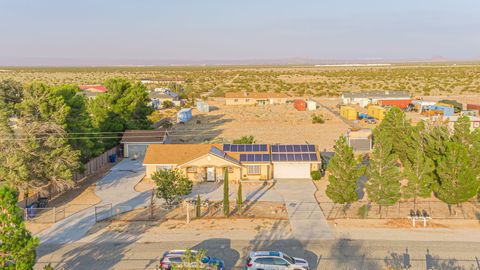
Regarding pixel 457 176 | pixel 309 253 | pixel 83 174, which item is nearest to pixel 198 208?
pixel 309 253

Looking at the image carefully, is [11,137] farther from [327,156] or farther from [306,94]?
[306,94]

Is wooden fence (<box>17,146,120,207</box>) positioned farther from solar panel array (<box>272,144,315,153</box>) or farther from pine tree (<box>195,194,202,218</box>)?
solar panel array (<box>272,144,315,153</box>)

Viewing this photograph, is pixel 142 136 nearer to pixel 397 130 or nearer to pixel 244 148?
pixel 244 148

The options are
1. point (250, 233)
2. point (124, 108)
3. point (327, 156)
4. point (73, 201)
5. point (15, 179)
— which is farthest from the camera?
point (124, 108)

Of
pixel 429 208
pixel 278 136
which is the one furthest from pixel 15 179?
pixel 278 136

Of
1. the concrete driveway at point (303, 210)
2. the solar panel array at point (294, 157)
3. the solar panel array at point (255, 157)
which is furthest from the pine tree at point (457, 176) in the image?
the solar panel array at point (255, 157)

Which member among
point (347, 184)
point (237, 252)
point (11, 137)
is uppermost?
point (11, 137)
